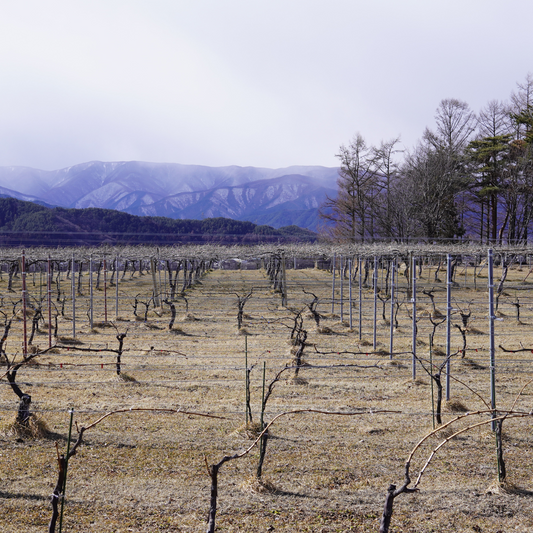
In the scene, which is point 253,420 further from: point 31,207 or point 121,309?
point 31,207

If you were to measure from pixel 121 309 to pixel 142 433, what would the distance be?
1383cm

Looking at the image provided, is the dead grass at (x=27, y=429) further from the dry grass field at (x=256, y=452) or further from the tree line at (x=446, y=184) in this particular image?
the tree line at (x=446, y=184)

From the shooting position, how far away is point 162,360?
10.0 metres

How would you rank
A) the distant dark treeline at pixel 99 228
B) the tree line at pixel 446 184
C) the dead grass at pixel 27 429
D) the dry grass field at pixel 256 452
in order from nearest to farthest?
the dry grass field at pixel 256 452 → the dead grass at pixel 27 429 → the tree line at pixel 446 184 → the distant dark treeline at pixel 99 228

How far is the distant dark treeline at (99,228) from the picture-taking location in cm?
5538

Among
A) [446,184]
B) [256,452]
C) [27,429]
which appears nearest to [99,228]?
[446,184]

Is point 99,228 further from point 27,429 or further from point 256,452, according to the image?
point 256,452

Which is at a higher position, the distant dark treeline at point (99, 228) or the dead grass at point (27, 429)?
the distant dark treeline at point (99, 228)

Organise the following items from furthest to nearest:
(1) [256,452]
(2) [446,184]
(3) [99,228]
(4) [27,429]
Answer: (3) [99,228], (2) [446,184], (4) [27,429], (1) [256,452]

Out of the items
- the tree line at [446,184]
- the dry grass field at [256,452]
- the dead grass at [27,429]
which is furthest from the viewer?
the tree line at [446,184]

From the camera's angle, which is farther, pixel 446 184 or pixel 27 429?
pixel 446 184

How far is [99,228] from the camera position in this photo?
6438 cm

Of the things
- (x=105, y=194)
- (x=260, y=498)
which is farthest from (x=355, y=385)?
(x=105, y=194)

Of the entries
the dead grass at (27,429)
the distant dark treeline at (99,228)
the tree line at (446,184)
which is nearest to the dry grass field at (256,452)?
the dead grass at (27,429)
